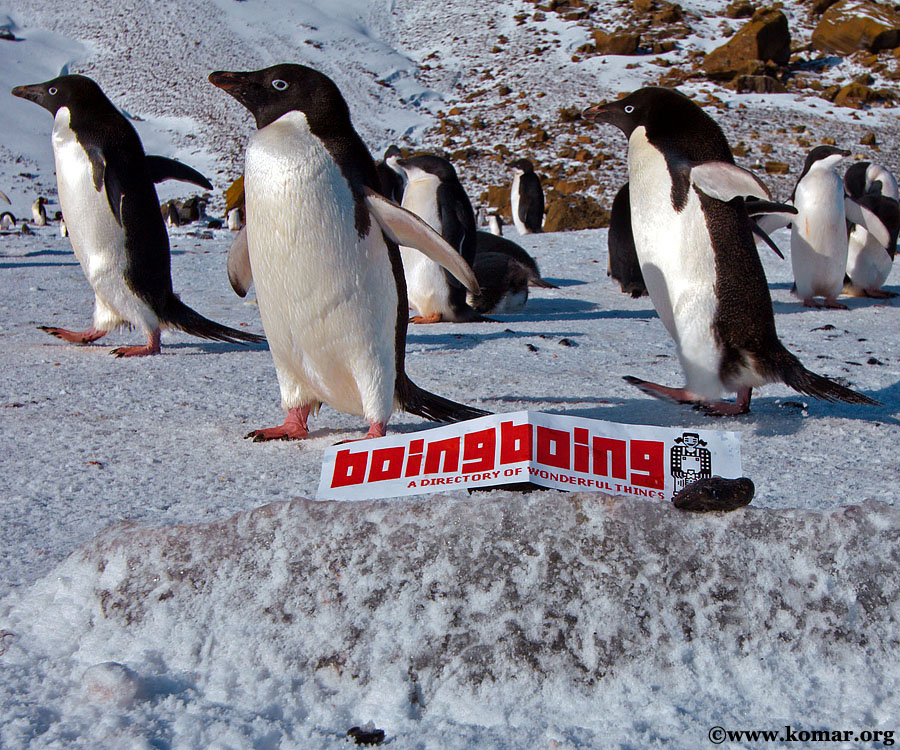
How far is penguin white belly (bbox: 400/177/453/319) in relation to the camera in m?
5.22

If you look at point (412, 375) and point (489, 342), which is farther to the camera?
point (489, 342)

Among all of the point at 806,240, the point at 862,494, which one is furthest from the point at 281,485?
the point at 806,240

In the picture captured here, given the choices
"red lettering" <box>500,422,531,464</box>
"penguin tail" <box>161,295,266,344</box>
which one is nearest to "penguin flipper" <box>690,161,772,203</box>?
"red lettering" <box>500,422,531,464</box>

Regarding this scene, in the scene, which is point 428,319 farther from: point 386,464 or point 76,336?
point 386,464

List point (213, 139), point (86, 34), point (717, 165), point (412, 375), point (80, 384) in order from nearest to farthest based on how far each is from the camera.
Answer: point (717, 165), point (80, 384), point (412, 375), point (213, 139), point (86, 34)

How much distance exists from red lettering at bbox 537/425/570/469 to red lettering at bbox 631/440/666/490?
0.12m

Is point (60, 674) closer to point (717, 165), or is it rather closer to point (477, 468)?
point (477, 468)

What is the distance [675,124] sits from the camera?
10.2 ft

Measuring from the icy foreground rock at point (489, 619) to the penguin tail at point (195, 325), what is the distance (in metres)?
2.62

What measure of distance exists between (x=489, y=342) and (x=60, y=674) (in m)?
→ 3.35

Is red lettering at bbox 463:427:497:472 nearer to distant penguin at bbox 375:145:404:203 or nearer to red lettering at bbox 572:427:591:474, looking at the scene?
red lettering at bbox 572:427:591:474

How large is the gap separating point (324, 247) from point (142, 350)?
185cm

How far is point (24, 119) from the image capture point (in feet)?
99.5

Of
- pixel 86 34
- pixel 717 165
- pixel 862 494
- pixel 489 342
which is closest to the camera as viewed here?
pixel 862 494
